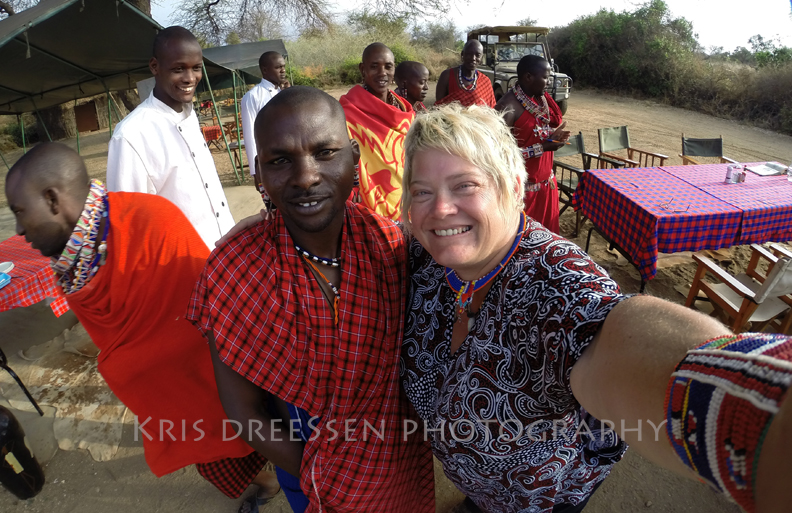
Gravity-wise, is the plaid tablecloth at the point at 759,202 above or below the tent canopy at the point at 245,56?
below

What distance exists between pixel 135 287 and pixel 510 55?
1242cm

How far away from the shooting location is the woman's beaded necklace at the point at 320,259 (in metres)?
1.21

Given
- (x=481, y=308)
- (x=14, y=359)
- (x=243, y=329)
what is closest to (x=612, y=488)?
(x=481, y=308)

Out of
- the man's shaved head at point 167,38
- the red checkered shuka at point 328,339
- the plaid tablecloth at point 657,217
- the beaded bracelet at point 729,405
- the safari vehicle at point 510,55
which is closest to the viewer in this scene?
the beaded bracelet at point 729,405

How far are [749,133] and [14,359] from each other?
13927mm

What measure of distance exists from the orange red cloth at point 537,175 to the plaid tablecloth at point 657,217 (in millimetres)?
579

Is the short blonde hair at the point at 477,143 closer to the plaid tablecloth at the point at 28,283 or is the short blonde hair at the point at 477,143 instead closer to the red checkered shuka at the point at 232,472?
the red checkered shuka at the point at 232,472

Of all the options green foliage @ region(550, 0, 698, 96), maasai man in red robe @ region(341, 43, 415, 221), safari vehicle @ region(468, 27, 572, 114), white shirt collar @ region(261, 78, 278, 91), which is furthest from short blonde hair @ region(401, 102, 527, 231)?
green foliage @ region(550, 0, 698, 96)

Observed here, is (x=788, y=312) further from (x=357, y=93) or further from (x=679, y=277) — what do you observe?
(x=357, y=93)

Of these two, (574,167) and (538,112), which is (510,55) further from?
(538,112)

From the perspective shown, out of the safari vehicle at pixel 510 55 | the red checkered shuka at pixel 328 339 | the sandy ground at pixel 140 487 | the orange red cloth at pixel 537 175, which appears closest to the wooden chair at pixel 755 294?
the sandy ground at pixel 140 487

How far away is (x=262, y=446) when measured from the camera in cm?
130

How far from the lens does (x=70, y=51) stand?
5.33 m

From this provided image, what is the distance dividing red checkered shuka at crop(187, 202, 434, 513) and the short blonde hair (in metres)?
0.28
